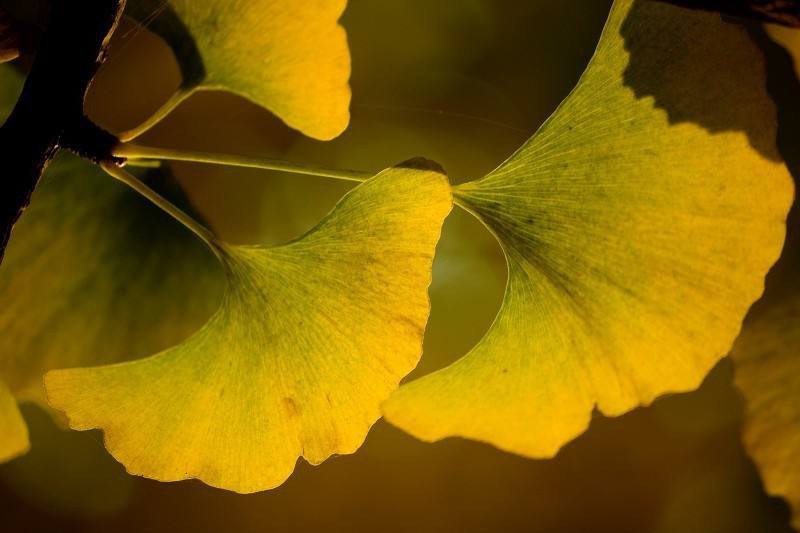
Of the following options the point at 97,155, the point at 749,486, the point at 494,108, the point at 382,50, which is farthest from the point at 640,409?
the point at 97,155

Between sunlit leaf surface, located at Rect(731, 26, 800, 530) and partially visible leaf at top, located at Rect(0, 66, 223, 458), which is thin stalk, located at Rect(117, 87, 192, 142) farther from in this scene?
sunlit leaf surface, located at Rect(731, 26, 800, 530)

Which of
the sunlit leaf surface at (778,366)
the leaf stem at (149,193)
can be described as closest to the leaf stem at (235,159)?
the leaf stem at (149,193)

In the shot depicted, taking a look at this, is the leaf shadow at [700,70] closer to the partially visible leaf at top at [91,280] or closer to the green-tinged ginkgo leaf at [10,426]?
the partially visible leaf at top at [91,280]

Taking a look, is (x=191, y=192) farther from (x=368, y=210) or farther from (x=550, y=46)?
(x=550, y=46)

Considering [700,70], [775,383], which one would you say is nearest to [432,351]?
[775,383]

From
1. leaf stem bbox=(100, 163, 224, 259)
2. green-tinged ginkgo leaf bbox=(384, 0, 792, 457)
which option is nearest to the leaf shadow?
green-tinged ginkgo leaf bbox=(384, 0, 792, 457)

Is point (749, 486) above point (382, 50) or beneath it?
beneath

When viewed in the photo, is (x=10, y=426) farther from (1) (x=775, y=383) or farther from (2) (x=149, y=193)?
(1) (x=775, y=383)
